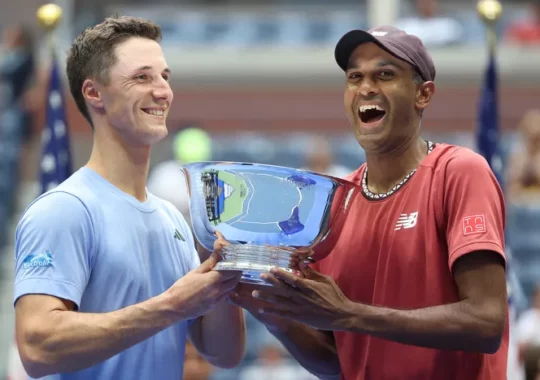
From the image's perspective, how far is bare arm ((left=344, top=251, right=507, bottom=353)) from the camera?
9.11 ft

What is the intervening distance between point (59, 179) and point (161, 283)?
8.49 feet

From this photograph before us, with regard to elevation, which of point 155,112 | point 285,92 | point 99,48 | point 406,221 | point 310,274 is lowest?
point 310,274

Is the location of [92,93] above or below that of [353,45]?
below

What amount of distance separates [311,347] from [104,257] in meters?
0.73

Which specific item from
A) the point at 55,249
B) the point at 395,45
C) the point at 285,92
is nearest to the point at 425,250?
the point at 395,45

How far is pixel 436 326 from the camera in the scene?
9.11 ft

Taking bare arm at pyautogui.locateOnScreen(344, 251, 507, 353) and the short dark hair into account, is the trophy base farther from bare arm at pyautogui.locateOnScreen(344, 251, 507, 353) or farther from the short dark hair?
the short dark hair

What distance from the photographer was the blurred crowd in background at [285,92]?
10016 millimetres

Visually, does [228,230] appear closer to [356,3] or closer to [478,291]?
[478,291]

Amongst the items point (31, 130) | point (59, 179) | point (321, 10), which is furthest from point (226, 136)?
point (59, 179)

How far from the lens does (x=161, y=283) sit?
307 cm

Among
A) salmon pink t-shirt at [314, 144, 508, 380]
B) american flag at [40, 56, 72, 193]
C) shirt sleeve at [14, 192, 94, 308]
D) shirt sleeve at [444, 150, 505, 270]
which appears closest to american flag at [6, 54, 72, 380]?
american flag at [40, 56, 72, 193]

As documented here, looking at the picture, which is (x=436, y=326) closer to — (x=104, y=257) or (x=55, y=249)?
(x=104, y=257)

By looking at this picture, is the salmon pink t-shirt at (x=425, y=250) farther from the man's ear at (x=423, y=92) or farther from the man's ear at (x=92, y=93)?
the man's ear at (x=92, y=93)
